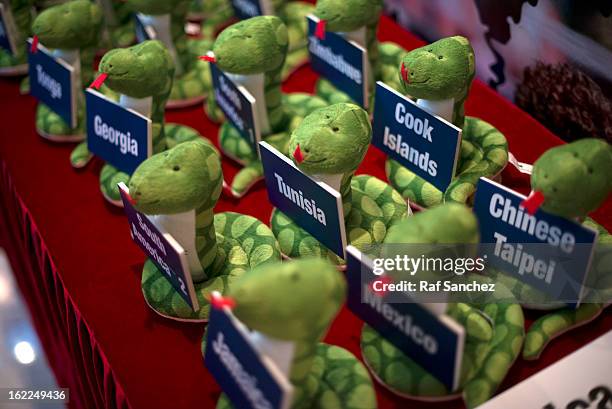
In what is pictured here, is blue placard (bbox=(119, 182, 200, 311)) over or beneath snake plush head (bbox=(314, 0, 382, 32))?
beneath

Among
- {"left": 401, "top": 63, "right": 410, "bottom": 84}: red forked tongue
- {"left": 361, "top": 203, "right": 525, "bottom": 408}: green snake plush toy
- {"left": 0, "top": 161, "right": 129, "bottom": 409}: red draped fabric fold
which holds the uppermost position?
{"left": 401, "top": 63, "right": 410, "bottom": 84}: red forked tongue

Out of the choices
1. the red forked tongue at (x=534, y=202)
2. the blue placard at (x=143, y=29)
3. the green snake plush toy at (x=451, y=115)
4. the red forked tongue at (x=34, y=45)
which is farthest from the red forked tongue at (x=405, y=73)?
the red forked tongue at (x=34, y=45)

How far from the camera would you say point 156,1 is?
2145mm

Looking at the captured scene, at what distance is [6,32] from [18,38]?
0.06 metres

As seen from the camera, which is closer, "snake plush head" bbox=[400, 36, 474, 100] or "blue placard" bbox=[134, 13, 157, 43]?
"snake plush head" bbox=[400, 36, 474, 100]

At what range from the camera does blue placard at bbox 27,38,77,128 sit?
6.77 ft

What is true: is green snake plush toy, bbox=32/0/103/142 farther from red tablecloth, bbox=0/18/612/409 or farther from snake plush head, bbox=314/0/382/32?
snake plush head, bbox=314/0/382/32

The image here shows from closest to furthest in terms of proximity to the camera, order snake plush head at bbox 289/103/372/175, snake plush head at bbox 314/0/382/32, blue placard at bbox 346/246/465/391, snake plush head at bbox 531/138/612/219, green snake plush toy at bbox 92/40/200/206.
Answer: blue placard at bbox 346/246/465/391 → snake plush head at bbox 531/138/612/219 → snake plush head at bbox 289/103/372/175 → green snake plush toy at bbox 92/40/200/206 → snake plush head at bbox 314/0/382/32

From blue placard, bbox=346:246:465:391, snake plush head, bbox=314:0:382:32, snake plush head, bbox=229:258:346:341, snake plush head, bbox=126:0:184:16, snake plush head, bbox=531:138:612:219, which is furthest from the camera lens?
snake plush head, bbox=126:0:184:16

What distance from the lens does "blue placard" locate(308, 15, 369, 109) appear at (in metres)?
2.04

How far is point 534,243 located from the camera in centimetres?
153

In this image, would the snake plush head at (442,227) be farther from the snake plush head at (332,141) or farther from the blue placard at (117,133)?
the blue placard at (117,133)

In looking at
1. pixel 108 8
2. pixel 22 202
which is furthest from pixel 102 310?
pixel 108 8
